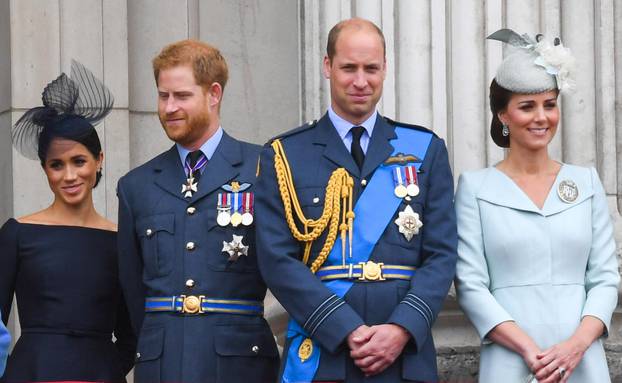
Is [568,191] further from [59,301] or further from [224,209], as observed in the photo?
[59,301]

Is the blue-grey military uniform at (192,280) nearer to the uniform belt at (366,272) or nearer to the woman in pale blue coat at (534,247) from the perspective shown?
the uniform belt at (366,272)

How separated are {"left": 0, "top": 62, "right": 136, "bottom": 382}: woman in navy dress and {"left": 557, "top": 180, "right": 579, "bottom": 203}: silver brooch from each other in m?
1.61

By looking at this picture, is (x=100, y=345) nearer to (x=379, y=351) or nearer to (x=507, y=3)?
(x=379, y=351)

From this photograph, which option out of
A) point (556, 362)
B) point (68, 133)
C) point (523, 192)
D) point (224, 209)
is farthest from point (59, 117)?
point (556, 362)

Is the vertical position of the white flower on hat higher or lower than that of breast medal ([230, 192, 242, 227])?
higher

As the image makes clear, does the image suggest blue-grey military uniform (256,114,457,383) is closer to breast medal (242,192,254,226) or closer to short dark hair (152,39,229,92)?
breast medal (242,192,254,226)

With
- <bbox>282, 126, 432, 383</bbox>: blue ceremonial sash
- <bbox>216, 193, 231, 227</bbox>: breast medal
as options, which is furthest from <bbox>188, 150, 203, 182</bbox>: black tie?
<bbox>282, 126, 432, 383</bbox>: blue ceremonial sash

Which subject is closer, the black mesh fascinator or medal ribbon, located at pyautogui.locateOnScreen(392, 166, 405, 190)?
medal ribbon, located at pyautogui.locateOnScreen(392, 166, 405, 190)

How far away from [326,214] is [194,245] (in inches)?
21.1

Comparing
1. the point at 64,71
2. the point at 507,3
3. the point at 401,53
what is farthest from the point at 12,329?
the point at 507,3

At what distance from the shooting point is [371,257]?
5.84 m

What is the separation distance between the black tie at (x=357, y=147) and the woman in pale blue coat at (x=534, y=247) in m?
0.42

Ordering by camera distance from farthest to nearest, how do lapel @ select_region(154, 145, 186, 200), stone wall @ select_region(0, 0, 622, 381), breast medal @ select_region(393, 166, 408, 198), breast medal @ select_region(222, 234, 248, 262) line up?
stone wall @ select_region(0, 0, 622, 381)
lapel @ select_region(154, 145, 186, 200)
breast medal @ select_region(222, 234, 248, 262)
breast medal @ select_region(393, 166, 408, 198)

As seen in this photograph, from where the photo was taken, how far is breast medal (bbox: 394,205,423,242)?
19.3 feet
